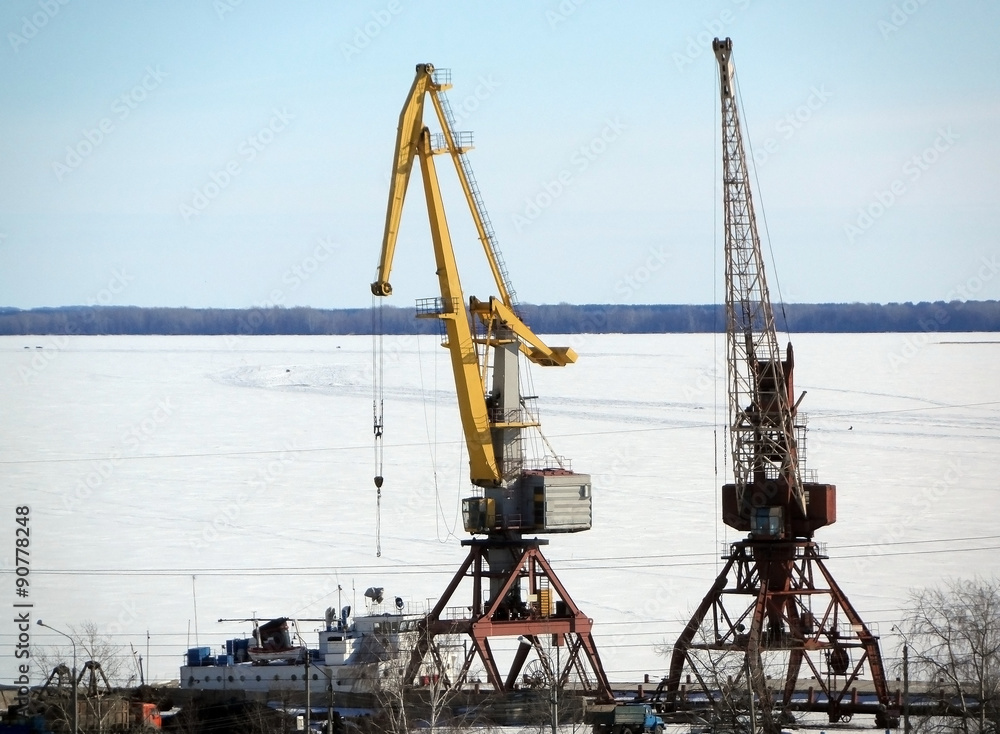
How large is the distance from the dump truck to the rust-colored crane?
253cm

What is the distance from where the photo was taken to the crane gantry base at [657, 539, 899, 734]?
5734 cm

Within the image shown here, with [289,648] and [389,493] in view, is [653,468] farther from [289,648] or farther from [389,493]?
[289,648]

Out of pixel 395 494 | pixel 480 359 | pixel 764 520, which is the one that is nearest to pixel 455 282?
pixel 480 359

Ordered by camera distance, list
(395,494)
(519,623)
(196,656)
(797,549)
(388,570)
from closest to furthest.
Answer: (519,623) → (196,656) → (797,549) → (388,570) → (395,494)

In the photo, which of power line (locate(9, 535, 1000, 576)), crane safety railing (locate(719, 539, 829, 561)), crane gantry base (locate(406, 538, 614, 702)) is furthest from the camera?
power line (locate(9, 535, 1000, 576))

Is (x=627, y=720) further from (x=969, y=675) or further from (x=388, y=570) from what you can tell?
(x=388, y=570)

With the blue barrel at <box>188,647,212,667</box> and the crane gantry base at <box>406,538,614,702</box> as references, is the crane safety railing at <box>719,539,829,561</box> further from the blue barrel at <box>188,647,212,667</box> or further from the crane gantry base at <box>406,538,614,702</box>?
the blue barrel at <box>188,647,212,667</box>

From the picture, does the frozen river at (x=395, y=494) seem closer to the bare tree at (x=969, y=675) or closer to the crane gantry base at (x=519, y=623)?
the crane gantry base at (x=519, y=623)

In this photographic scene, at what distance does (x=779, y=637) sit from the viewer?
59.8 m

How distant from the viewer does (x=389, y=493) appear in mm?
86438

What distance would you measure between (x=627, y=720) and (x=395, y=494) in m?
32.4

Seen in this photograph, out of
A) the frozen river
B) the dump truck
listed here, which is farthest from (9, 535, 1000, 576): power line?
the dump truck

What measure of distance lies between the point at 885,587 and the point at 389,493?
91.7 feet

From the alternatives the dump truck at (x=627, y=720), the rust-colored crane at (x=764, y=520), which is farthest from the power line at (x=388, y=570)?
the dump truck at (x=627, y=720)
